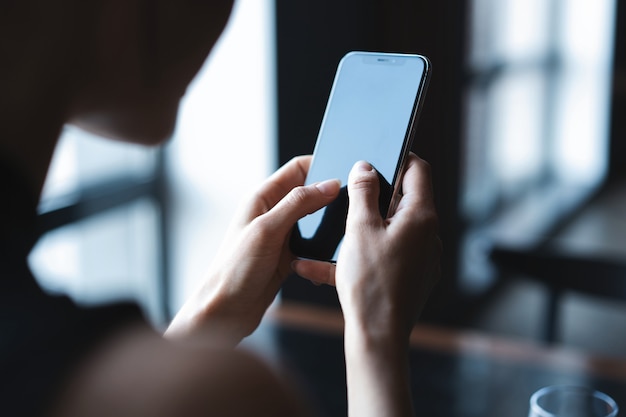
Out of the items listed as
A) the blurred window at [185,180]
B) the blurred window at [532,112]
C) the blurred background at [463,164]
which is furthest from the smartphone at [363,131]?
the blurred window at [532,112]

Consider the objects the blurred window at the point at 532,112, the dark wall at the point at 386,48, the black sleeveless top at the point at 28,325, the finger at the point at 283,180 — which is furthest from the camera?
the blurred window at the point at 532,112

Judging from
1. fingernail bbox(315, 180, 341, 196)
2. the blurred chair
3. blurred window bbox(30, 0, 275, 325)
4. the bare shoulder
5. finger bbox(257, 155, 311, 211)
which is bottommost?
the blurred chair

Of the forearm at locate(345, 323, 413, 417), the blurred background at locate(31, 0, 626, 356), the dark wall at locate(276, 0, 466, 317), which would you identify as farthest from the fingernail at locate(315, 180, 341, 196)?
the blurred background at locate(31, 0, 626, 356)

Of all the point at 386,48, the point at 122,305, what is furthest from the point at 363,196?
the point at 386,48

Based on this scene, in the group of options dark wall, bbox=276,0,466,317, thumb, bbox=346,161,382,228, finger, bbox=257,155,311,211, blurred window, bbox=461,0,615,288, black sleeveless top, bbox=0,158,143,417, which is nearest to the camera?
black sleeveless top, bbox=0,158,143,417

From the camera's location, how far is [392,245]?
366 mm

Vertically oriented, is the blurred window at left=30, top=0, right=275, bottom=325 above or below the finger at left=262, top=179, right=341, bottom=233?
below

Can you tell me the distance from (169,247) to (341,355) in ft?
1.87

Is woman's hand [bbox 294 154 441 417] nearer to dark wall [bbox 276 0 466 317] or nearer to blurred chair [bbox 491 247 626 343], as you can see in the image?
dark wall [bbox 276 0 466 317]

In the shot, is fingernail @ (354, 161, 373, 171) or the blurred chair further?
the blurred chair

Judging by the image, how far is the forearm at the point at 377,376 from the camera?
0.32m

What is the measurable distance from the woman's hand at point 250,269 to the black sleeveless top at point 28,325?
0.18 m

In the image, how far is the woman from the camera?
0.25 m

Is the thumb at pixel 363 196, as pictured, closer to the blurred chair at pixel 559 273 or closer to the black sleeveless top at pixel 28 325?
the black sleeveless top at pixel 28 325
